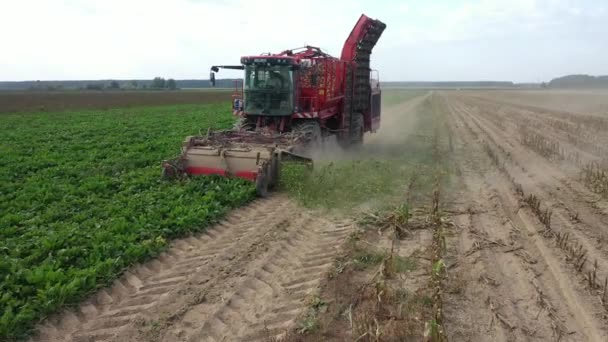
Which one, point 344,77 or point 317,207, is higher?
point 344,77

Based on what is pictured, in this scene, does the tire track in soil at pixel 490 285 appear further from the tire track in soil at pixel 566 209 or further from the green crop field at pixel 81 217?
the green crop field at pixel 81 217

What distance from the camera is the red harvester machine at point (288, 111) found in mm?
9586

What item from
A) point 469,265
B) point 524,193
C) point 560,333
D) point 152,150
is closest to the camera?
point 560,333

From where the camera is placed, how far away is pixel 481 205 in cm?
832

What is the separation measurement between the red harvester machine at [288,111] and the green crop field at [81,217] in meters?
0.47

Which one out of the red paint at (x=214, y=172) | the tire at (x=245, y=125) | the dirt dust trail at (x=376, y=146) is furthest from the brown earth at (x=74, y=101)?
the red paint at (x=214, y=172)

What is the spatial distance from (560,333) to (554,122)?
21.2 m

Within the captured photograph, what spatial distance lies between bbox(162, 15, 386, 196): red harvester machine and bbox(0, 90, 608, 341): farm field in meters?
0.56

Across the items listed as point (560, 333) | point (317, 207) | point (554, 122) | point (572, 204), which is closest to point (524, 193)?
point (572, 204)

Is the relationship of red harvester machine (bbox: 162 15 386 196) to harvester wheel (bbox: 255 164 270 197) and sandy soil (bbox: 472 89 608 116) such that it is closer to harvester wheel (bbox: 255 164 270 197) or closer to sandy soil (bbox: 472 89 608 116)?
harvester wheel (bbox: 255 164 270 197)

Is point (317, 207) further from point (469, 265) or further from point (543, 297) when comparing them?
point (543, 297)

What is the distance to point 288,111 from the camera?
12172mm

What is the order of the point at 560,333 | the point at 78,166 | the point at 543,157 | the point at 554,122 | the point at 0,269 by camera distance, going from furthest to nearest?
the point at 554,122 → the point at 543,157 → the point at 78,166 → the point at 0,269 → the point at 560,333

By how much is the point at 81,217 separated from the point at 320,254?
3582mm
